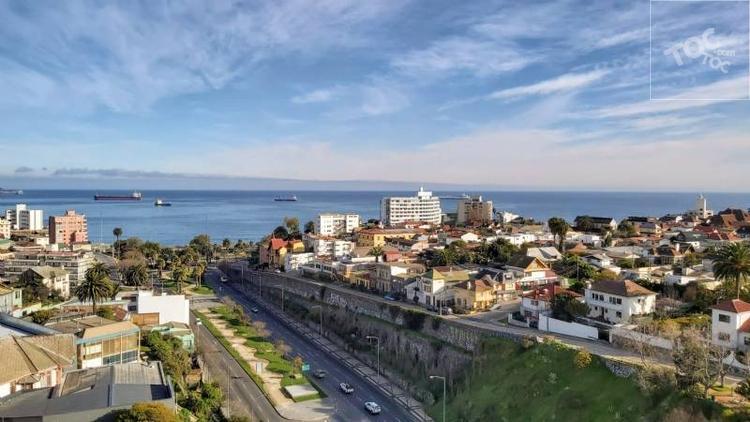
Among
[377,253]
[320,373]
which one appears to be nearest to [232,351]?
[320,373]

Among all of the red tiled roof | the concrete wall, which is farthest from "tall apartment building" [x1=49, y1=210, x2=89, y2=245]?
the red tiled roof

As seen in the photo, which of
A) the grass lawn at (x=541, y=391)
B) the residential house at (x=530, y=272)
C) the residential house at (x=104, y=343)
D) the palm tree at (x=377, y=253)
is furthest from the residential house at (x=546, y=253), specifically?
the residential house at (x=104, y=343)

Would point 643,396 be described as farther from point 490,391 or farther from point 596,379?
point 490,391

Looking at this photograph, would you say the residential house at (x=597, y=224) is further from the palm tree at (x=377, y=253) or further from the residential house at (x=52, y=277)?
the residential house at (x=52, y=277)

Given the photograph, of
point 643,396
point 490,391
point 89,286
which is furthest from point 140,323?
point 643,396

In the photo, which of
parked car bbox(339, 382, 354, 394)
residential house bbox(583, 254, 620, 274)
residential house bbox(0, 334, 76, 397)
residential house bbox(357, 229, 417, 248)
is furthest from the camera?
residential house bbox(357, 229, 417, 248)

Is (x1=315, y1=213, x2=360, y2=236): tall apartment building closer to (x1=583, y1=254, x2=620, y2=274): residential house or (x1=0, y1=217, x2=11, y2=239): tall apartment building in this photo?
(x1=0, y1=217, x2=11, y2=239): tall apartment building

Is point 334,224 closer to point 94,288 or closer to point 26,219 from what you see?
point 94,288
